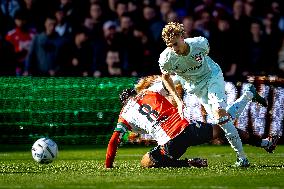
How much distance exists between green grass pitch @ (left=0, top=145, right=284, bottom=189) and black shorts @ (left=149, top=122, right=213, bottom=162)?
28 cm

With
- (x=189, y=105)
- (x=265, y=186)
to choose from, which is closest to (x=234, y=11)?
(x=189, y=105)

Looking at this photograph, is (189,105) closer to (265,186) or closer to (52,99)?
(52,99)

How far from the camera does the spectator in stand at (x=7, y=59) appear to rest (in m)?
19.6

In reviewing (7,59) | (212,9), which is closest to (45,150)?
(7,59)

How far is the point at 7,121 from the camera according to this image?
17.7 meters

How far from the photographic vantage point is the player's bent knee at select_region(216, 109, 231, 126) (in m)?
12.1

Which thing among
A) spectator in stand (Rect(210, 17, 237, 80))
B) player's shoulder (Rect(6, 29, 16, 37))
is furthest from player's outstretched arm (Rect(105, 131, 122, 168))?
player's shoulder (Rect(6, 29, 16, 37))

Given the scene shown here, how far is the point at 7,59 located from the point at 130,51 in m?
2.58

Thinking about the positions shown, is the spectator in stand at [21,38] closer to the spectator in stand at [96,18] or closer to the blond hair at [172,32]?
the spectator in stand at [96,18]

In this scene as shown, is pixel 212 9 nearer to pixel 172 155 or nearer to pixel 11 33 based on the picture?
pixel 11 33

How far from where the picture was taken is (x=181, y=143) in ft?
40.2

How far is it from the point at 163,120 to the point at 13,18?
359 inches

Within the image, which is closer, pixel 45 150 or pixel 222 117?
pixel 222 117

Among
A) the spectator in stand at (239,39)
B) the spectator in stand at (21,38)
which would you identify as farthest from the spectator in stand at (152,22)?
the spectator in stand at (21,38)
